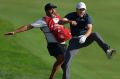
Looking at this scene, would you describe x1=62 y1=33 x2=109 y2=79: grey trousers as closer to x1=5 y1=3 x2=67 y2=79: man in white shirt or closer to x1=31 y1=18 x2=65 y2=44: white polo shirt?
x1=5 y1=3 x2=67 y2=79: man in white shirt

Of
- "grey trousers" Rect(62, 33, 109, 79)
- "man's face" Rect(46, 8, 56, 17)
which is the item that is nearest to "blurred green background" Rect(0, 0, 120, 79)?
"grey trousers" Rect(62, 33, 109, 79)

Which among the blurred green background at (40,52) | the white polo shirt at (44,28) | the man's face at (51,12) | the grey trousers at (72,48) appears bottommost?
the blurred green background at (40,52)

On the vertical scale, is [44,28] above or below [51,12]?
below

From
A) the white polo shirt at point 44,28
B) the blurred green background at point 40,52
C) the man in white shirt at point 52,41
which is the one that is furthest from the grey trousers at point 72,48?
the blurred green background at point 40,52

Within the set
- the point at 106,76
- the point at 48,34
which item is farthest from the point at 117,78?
the point at 48,34

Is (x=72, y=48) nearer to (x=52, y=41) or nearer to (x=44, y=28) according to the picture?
(x=52, y=41)

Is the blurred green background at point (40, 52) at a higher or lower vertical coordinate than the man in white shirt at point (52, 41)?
lower

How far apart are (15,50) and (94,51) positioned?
8.10ft

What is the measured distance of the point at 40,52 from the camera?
16234 millimetres

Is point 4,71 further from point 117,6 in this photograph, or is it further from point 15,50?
point 117,6

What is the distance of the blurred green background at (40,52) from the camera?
48.6ft

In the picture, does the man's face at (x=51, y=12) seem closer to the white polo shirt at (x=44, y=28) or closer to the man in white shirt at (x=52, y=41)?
the man in white shirt at (x=52, y=41)

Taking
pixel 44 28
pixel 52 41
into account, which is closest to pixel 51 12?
pixel 44 28

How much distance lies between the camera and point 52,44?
1280cm
